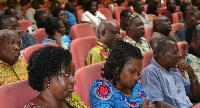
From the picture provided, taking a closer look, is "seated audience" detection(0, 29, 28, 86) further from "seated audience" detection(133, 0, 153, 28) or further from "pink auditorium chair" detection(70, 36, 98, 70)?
"seated audience" detection(133, 0, 153, 28)

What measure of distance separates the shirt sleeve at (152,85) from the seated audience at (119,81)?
25 cm

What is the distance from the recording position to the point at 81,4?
21.5ft

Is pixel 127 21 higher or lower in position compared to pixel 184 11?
higher

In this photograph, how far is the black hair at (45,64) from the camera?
1.17 m

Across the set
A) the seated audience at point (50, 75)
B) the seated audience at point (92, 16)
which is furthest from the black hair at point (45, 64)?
the seated audience at point (92, 16)

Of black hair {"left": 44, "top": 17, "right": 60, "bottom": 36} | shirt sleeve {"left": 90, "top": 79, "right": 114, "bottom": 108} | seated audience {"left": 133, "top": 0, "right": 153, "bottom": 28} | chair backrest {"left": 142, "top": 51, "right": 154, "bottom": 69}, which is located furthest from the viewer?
seated audience {"left": 133, "top": 0, "right": 153, "bottom": 28}

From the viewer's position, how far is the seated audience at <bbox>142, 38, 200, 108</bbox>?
184cm

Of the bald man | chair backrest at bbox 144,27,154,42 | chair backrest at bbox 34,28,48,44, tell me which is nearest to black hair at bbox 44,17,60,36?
chair backrest at bbox 34,28,48,44

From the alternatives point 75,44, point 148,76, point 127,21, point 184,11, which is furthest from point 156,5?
point 148,76

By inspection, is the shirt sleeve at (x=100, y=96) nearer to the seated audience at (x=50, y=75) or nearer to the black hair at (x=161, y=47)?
the seated audience at (x=50, y=75)

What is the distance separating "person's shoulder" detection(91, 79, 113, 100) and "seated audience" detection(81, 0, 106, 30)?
3230mm

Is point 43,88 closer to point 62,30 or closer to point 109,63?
point 109,63

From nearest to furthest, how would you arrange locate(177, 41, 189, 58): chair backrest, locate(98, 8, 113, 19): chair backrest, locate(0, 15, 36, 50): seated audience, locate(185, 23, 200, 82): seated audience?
locate(185, 23, 200, 82): seated audience < locate(177, 41, 189, 58): chair backrest < locate(0, 15, 36, 50): seated audience < locate(98, 8, 113, 19): chair backrest

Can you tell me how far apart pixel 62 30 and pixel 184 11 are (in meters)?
2.99
